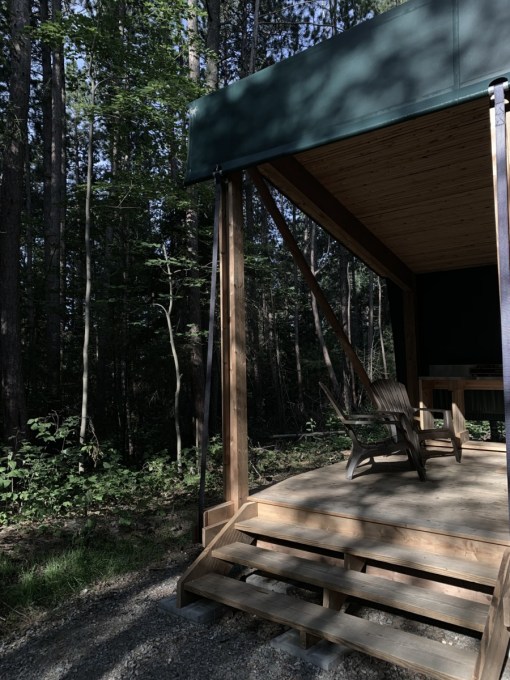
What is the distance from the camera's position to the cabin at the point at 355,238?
6.49 ft

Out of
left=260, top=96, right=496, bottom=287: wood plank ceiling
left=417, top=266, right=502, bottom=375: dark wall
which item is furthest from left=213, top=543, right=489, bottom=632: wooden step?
left=417, top=266, right=502, bottom=375: dark wall

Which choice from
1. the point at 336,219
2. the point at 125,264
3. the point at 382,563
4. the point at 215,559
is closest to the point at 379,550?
the point at 382,563

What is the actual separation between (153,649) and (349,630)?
91cm

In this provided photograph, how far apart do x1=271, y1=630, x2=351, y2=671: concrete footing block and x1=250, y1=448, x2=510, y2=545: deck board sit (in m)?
0.69

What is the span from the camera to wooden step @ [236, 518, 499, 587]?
6.80ft

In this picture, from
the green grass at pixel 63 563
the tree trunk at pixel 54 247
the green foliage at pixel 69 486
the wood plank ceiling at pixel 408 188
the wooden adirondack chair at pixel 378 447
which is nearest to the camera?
the green grass at pixel 63 563

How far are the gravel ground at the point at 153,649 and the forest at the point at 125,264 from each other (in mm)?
1799

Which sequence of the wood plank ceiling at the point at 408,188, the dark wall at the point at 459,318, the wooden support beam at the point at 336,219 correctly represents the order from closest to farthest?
the wood plank ceiling at the point at 408,188
the wooden support beam at the point at 336,219
the dark wall at the point at 459,318

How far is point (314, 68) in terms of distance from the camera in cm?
262

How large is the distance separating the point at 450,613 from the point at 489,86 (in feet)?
7.38

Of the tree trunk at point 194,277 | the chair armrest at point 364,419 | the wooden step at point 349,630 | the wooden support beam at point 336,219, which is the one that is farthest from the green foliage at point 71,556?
the tree trunk at point 194,277

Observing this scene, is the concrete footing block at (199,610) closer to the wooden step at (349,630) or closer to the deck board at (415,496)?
the wooden step at (349,630)

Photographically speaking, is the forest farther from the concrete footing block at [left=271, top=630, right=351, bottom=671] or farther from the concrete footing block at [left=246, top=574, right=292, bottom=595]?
the concrete footing block at [left=271, top=630, right=351, bottom=671]

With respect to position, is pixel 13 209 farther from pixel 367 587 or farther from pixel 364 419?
pixel 367 587
